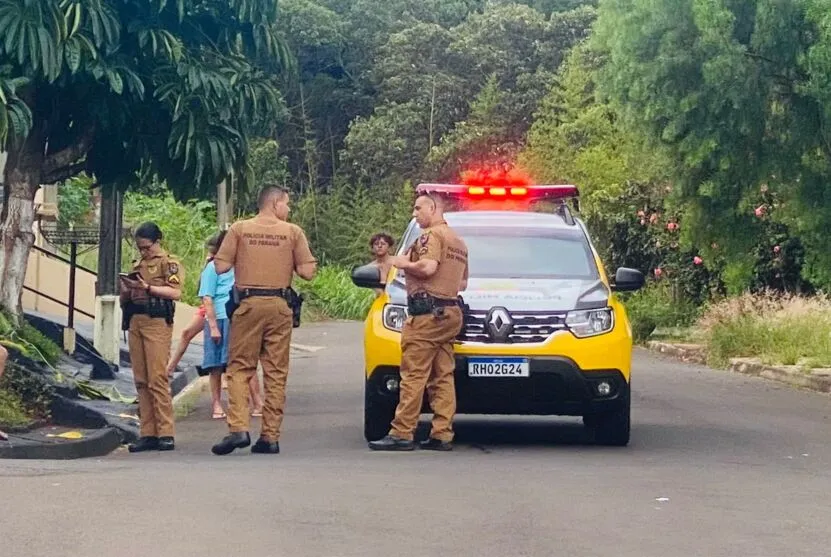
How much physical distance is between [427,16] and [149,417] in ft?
153

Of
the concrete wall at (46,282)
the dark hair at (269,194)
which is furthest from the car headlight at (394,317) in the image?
the concrete wall at (46,282)

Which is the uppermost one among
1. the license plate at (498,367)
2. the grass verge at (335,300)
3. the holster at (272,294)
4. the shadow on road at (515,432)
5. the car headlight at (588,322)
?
the holster at (272,294)

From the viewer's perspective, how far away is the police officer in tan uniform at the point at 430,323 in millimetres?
10773

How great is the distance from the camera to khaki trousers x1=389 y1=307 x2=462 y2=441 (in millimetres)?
10773

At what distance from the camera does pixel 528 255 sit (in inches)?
472

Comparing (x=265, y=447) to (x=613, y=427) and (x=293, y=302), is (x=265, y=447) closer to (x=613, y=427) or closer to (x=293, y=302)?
(x=293, y=302)

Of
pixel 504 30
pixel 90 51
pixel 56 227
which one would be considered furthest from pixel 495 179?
pixel 504 30

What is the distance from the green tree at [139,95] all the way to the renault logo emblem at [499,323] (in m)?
3.29

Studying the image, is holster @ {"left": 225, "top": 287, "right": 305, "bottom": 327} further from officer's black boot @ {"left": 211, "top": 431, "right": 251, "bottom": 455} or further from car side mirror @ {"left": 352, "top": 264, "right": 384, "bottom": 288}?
officer's black boot @ {"left": 211, "top": 431, "right": 251, "bottom": 455}

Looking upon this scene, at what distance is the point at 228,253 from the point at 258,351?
28.8 inches

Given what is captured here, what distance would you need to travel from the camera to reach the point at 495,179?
42.4 ft

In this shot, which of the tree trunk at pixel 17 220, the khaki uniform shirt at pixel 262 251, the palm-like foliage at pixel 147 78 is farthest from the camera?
the tree trunk at pixel 17 220

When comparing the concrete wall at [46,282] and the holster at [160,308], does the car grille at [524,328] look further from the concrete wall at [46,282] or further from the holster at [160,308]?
the concrete wall at [46,282]

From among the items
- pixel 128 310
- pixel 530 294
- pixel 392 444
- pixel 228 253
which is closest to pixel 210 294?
pixel 128 310
